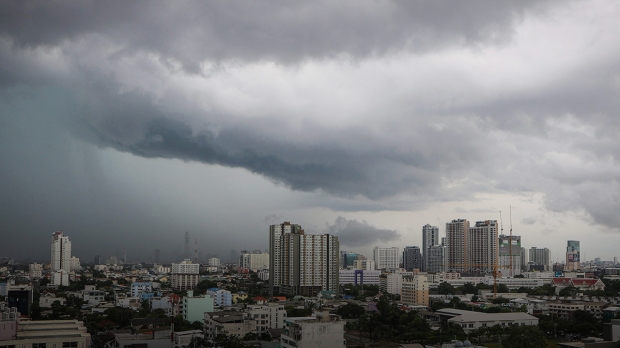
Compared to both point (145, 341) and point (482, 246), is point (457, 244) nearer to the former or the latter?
point (482, 246)

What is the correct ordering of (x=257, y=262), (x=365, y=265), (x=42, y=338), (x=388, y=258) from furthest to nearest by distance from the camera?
(x=257, y=262) < (x=388, y=258) < (x=365, y=265) < (x=42, y=338)

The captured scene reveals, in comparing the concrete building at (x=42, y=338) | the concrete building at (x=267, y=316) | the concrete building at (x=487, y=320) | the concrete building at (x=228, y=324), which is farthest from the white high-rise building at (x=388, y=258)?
the concrete building at (x=42, y=338)

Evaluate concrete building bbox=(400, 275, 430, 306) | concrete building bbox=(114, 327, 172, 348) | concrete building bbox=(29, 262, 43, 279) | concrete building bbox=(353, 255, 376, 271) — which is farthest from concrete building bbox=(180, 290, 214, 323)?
concrete building bbox=(353, 255, 376, 271)

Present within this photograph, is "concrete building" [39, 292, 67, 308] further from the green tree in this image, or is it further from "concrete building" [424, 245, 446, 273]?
"concrete building" [424, 245, 446, 273]

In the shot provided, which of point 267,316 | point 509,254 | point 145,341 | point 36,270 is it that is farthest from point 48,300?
point 509,254

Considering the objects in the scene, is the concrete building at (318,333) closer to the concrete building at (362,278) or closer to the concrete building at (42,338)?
the concrete building at (42,338)

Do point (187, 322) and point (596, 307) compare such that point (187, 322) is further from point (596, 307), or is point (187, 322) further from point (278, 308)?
point (596, 307)
